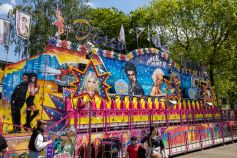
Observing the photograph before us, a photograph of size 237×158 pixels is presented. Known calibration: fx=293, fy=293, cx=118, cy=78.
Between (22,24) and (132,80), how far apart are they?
7.67 m

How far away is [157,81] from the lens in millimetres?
19312

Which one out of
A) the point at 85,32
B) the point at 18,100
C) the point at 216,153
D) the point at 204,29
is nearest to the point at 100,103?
the point at 85,32

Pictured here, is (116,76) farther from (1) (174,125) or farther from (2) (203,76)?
(2) (203,76)

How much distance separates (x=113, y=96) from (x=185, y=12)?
15.2 metres

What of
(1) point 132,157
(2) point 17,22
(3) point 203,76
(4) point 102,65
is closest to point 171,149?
(4) point 102,65

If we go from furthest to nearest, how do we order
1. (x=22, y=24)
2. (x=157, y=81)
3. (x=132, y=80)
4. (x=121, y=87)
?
(x=157, y=81) → (x=132, y=80) → (x=121, y=87) → (x=22, y=24)

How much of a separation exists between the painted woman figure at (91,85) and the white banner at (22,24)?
338 cm

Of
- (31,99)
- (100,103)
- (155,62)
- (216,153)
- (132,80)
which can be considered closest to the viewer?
(31,99)

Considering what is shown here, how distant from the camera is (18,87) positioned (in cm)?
1134

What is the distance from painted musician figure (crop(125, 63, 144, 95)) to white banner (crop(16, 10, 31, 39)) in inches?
265

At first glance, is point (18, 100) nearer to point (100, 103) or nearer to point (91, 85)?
point (91, 85)

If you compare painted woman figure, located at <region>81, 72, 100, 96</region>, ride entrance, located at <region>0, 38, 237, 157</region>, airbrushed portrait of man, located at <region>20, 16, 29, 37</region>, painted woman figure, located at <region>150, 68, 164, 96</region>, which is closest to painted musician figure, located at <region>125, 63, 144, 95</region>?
ride entrance, located at <region>0, 38, 237, 157</region>

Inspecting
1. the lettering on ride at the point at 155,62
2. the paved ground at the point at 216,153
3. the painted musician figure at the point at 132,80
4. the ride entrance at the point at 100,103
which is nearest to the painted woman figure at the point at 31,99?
the ride entrance at the point at 100,103

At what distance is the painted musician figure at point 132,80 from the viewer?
17.2 meters
